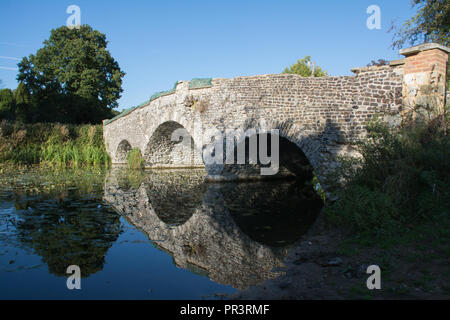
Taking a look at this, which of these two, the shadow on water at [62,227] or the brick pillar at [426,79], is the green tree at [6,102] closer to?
the shadow on water at [62,227]

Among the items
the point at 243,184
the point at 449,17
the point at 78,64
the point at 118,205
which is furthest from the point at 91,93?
the point at 449,17

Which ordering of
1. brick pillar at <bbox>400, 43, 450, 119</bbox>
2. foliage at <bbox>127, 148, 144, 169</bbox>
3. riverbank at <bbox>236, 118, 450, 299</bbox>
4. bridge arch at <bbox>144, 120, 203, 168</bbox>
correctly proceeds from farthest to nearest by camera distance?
foliage at <bbox>127, 148, 144, 169</bbox> → bridge arch at <bbox>144, 120, 203, 168</bbox> → brick pillar at <bbox>400, 43, 450, 119</bbox> → riverbank at <bbox>236, 118, 450, 299</bbox>

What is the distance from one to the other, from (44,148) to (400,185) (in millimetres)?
16023

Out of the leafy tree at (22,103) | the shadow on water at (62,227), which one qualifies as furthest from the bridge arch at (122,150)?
the leafy tree at (22,103)

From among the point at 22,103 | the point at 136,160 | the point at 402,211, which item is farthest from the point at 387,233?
the point at 22,103

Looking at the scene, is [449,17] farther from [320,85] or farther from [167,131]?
[167,131]

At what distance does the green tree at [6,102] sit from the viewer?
28330mm

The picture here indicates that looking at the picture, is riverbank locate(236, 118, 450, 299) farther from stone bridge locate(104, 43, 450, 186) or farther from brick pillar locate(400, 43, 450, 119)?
stone bridge locate(104, 43, 450, 186)

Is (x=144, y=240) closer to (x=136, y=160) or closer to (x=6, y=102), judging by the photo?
(x=136, y=160)

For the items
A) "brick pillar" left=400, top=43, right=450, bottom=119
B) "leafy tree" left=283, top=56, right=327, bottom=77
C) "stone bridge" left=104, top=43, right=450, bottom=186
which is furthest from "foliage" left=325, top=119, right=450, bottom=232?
"leafy tree" left=283, top=56, right=327, bottom=77

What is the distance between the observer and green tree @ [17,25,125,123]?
83.9ft

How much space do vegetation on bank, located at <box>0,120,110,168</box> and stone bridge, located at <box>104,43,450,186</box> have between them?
597 centimetres

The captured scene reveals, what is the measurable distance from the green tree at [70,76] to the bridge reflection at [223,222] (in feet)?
61.1

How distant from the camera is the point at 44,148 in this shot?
618 inches
